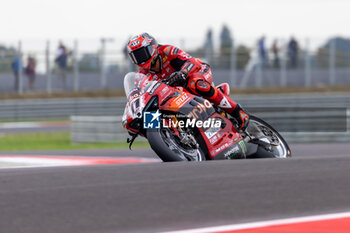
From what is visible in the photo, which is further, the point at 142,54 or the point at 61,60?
the point at 61,60

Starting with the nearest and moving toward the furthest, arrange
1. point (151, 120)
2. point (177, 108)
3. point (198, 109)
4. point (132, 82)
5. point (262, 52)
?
1. point (151, 120)
2. point (177, 108)
3. point (198, 109)
4. point (132, 82)
5. point (262, 52)

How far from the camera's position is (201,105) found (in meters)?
6.28

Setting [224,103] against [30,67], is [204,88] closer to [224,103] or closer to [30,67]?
[224,103]

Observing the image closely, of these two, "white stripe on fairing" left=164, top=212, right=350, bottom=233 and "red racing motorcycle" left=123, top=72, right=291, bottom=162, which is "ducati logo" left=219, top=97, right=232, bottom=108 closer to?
"red racing motorcycle" left=123, top=72, right=291, bottom=162

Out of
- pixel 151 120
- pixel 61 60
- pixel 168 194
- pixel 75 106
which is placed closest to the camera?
pixel 168 194

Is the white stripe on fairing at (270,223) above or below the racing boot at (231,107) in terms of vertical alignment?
below

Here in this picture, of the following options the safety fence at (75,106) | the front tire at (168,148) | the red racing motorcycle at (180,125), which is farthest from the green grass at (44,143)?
the front tire at (168,148)

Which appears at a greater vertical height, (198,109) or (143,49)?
(143,49)

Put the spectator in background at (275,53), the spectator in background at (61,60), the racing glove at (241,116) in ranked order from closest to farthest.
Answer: the racing glove at (241,116) < the spectator in background at (61,60) < the spectator in background at (275,53)

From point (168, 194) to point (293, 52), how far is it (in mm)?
20028

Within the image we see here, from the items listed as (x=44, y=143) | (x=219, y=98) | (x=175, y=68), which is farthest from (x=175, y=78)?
(x=44, y=143)

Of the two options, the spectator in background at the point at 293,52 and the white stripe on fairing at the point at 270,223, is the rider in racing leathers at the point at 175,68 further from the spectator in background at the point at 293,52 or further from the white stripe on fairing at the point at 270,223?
the spectator in background at the point at 293,52

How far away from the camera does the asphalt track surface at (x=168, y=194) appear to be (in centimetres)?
365

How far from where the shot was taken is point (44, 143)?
14.5m
